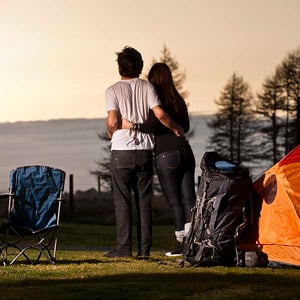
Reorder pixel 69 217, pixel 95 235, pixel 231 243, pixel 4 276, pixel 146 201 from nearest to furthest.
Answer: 1. pixel 4 276
2. pixel 231 243
3. pixel 146 201
4. pixel 95 235
5. pixel 69 217

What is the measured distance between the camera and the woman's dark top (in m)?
9.86

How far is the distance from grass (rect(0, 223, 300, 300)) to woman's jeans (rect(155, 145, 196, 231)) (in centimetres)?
53

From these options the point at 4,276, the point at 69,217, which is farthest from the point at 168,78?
the point at 69,217

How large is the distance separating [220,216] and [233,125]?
48.3 meters

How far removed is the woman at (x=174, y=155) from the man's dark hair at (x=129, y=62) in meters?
0.31

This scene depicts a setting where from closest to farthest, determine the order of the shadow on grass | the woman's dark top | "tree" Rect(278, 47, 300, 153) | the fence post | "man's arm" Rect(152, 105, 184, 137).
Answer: the shadow on grass < "man's arm" Rect(152, 105, 184, 137) < the woman's dark top < the fence post < "tree" Rect(278, 47, 300, 153)

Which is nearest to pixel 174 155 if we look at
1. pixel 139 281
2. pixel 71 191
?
pixel 139 281

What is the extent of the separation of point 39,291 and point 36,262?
2174mm

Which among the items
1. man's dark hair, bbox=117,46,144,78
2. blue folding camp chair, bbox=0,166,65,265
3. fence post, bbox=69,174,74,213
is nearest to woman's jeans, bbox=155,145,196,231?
man's dark hair, bbox=117,46,144,78

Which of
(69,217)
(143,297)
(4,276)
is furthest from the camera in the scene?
(69,217)

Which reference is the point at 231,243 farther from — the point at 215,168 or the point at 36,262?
the point at 36,262

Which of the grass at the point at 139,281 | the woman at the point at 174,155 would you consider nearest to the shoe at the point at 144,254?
the grass at the point at 139,281

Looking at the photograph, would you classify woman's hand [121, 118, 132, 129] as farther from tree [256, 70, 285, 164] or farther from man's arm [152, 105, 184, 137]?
tree [256, 70, 285, 164]

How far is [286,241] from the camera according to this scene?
9414 mm
